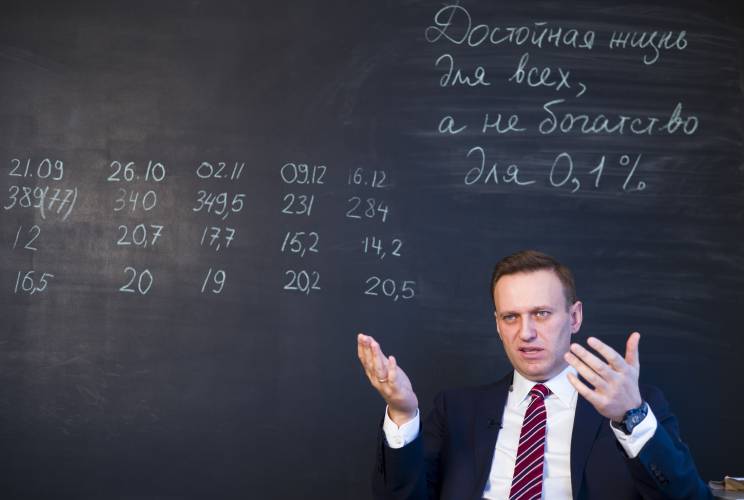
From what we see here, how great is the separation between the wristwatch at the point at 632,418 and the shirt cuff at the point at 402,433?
550 mm

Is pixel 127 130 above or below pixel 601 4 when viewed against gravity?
below

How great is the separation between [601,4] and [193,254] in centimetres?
187

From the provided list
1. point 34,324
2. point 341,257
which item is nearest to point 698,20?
point 341,257

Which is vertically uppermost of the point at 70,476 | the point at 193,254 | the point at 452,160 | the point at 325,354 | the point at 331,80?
the point at 331,80

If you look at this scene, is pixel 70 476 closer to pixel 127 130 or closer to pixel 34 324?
pixel 34 324

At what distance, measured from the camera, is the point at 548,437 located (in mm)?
2441

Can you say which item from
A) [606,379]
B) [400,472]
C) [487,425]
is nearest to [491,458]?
[487,425]

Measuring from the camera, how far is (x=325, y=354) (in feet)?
10.6

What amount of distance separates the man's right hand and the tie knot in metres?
0.46

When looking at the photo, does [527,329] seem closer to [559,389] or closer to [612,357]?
[559,389]

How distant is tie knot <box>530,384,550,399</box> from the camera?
248 cm

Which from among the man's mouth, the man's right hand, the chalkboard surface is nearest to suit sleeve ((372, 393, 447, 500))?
the man's right hand

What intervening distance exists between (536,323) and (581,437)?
0.34 meters

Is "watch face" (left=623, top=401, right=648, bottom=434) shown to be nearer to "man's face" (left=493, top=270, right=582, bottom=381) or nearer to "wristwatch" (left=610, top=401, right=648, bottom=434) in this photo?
"wristwatch" (left=610, top=401, right=648, bottom=434)
